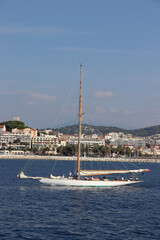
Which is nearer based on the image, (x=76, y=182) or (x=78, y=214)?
(x=78, y=214)

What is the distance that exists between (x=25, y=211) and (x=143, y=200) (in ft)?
55.1

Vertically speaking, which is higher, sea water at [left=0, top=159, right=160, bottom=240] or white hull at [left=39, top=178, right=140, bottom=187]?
white hull at [left=39, top=178, right=140, bottom=187]

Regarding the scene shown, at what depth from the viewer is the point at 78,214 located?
40.1m

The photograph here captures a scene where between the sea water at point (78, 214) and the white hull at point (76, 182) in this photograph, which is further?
the white hull at point (76, 182)

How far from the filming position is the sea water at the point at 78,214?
3250 centimetres

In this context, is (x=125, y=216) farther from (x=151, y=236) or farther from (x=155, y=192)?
(x=155, y=192)

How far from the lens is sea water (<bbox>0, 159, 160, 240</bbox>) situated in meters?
32.5

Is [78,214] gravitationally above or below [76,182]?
below

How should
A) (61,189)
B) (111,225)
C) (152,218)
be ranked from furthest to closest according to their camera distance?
(61,189)
(152,218)
(111,225)

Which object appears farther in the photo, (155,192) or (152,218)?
(155,192)

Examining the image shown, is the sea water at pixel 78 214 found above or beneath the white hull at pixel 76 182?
beneath

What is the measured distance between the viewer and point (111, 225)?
3569 cm

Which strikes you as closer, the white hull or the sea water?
the sea water

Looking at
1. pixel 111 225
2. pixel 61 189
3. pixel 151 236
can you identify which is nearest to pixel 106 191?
pixel 61 189
